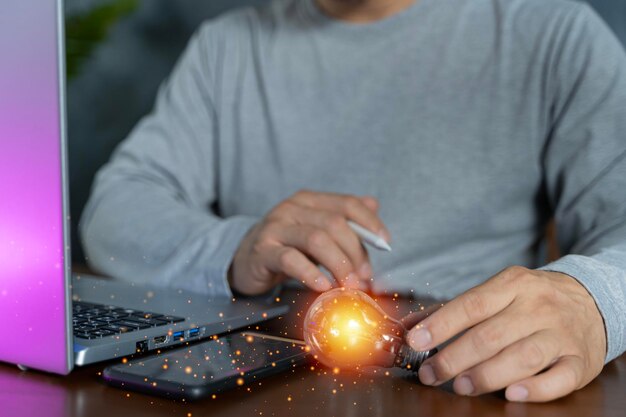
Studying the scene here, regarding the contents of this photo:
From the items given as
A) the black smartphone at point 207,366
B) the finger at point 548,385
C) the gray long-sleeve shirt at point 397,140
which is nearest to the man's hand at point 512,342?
the finger at point 548,385

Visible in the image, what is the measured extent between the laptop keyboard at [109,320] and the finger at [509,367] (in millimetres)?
283

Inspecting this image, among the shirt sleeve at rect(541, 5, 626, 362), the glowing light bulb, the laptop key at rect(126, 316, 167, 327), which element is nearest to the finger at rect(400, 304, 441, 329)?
the glowing light bulb

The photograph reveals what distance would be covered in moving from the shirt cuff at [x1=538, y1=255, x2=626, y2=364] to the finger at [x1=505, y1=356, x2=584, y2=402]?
0.09 m

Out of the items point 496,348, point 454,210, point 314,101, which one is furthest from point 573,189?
point 496,348

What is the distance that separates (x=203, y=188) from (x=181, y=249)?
395 millimetres

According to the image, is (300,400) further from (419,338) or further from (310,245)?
(310,245)

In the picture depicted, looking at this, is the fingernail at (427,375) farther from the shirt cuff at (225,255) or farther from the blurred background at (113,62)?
the blurred background at (113,62)

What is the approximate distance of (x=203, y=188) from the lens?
4.68 feet

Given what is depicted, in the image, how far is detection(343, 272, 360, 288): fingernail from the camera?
0.85 m

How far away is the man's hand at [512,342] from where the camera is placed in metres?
0.57

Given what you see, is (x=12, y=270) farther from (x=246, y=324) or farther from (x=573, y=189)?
(x=573, y=189)

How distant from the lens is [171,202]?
3.92 ft

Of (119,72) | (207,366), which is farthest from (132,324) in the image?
(119,72)

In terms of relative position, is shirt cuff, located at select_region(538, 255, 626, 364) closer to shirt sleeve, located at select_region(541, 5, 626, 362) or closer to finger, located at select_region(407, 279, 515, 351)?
finger, located at select_region(407, 279, 515, 351)
